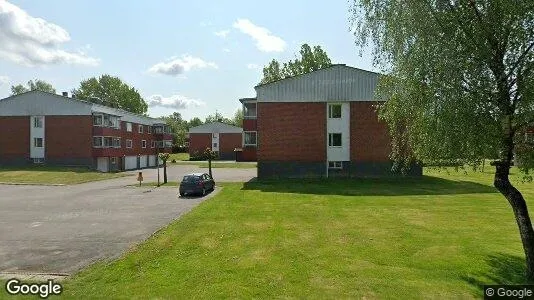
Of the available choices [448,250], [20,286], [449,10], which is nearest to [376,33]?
[449,10]

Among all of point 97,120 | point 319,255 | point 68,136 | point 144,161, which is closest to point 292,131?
point 319,255

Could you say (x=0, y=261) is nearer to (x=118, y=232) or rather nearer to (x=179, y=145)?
(x=118, y=232)

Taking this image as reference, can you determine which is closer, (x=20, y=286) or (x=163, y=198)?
(x=20, y=286)

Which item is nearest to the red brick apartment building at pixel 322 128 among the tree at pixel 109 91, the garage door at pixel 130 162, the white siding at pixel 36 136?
the garage door at pixel 130 162

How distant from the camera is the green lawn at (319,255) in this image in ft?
29.6

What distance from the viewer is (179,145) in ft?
359

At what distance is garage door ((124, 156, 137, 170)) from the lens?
195ft

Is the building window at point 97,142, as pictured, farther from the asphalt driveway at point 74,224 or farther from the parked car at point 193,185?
the parked car at point 193,185

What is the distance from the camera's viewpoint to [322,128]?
36156 mm

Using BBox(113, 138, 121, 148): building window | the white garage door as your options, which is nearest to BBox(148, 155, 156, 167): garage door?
BBox(113, 138, 121, 148): building window

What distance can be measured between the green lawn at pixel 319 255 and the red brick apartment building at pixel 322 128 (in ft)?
48.7

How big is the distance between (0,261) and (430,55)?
13.0 metres

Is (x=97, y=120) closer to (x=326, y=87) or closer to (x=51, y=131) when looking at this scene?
(x=51, y=131)

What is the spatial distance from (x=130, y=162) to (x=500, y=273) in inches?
2279
